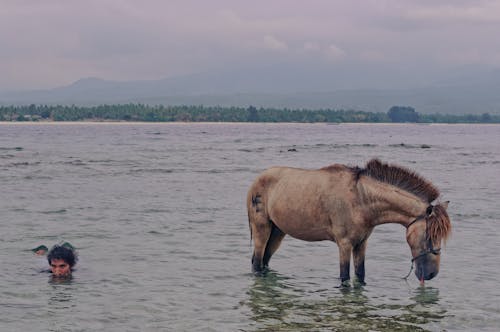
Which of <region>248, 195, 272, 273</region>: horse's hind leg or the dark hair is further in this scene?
<region>248, 195, 272, 273</region>: horse's hind leg

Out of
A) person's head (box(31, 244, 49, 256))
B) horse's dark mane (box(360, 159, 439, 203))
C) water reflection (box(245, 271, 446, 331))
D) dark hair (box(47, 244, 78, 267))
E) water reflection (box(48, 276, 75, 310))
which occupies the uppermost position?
horse's dark mane (box(360, 159, 439, 203))

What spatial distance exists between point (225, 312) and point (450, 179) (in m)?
27.4

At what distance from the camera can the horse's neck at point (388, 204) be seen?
41.3ft

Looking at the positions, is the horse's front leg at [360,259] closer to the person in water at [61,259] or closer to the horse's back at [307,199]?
the horse's back at [307,199]

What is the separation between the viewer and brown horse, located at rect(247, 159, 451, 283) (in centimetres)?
1254

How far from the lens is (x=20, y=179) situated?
33.9 metres

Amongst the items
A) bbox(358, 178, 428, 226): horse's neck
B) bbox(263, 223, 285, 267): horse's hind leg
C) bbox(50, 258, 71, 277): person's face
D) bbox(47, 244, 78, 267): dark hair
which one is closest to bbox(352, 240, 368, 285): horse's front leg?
bbox(358, 178, 428, 226): horse's neck

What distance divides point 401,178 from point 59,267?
265 inches

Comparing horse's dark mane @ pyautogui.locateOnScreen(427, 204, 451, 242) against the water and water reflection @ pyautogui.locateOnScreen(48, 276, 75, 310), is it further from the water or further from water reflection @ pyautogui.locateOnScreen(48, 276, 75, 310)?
water reflection @ pyautogui.locateOnScreen(48, 276, 75, 310)

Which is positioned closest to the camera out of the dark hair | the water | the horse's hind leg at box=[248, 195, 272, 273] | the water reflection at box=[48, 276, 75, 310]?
the water

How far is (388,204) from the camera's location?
12727mm

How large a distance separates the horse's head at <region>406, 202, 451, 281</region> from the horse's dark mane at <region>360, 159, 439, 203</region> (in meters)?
0.37

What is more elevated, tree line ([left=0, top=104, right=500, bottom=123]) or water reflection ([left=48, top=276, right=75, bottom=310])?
tree line ([left=0, top=104, right=500, bottom=123])

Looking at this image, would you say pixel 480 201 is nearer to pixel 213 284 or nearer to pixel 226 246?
pixel 226 246
